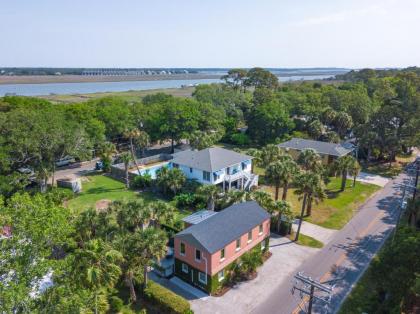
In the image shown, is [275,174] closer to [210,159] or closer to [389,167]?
[210,159]

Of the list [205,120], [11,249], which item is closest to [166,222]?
[11,249]

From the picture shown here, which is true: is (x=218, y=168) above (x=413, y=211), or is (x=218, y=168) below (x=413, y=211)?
above

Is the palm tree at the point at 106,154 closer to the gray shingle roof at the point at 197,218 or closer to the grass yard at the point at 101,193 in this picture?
the grass yard at the point at 101,193

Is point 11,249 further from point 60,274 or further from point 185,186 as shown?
point 185,186

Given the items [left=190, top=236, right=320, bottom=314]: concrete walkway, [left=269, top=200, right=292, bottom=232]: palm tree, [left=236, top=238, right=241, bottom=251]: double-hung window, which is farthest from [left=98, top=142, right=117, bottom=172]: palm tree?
[left=236, top=238, right=241, bottom=251]: double-hung window

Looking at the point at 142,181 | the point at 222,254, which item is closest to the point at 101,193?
the point at 142,181

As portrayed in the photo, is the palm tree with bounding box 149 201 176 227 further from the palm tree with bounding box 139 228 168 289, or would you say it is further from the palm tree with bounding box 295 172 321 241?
the palm tree with bounding box 295 172 321 241

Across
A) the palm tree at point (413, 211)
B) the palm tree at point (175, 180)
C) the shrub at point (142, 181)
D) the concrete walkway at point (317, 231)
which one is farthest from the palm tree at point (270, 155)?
the shrub at point (142, 181)
